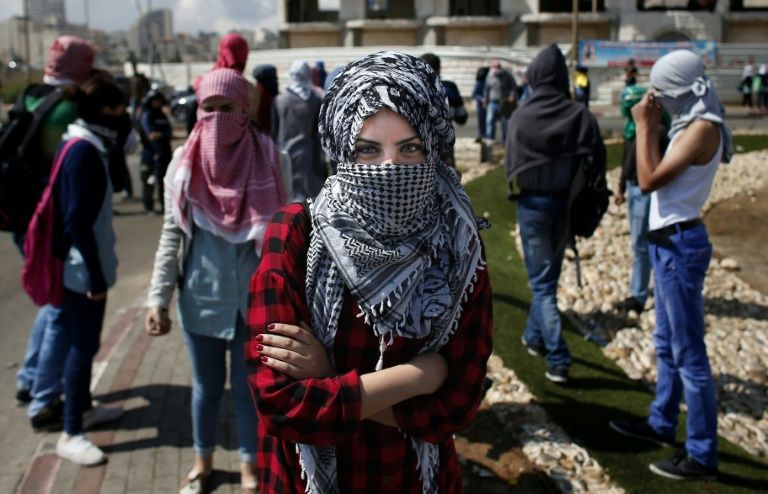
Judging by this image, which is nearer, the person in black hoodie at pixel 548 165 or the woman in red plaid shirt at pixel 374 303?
the woman in red plaid shirt at pixel 374 303

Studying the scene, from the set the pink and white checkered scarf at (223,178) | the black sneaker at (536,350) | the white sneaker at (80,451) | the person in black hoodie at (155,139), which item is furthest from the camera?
the person in black hoodie at (155,139)

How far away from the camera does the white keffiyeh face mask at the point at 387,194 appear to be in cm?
216

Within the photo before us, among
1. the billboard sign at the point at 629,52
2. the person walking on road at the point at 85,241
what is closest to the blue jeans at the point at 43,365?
the person walking on road at the point at 85,241

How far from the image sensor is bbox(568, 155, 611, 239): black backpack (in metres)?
Result: 5.34

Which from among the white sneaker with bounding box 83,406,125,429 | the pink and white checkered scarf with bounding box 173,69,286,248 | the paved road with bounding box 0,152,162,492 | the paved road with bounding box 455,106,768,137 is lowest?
the paved road with bounding box 0,152,162,492

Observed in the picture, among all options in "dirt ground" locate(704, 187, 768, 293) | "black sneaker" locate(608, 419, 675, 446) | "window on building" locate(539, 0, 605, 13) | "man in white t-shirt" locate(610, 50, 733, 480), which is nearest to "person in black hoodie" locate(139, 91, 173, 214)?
"dirt ground" locate(704, 187, 768, 293)

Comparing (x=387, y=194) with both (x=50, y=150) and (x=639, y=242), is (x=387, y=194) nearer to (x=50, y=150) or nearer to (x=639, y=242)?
(x=50, y=150)

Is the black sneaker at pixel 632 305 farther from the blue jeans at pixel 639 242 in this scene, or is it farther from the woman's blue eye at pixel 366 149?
the woman's blue eye at pixel 366 149

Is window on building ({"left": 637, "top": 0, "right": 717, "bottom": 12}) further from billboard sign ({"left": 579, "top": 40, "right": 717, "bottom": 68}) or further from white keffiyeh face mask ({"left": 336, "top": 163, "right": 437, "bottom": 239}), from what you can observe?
white keffiyeh face mask ({"left": 336, "top": 163, "right": 437, "bottom": 239})

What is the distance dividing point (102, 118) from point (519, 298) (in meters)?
4.26

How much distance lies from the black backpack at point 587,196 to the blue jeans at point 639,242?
1.62 meters

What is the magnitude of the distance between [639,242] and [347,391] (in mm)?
5557

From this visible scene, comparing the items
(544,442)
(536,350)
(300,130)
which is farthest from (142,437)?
(300,130)

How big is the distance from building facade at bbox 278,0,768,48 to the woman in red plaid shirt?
4168cm
